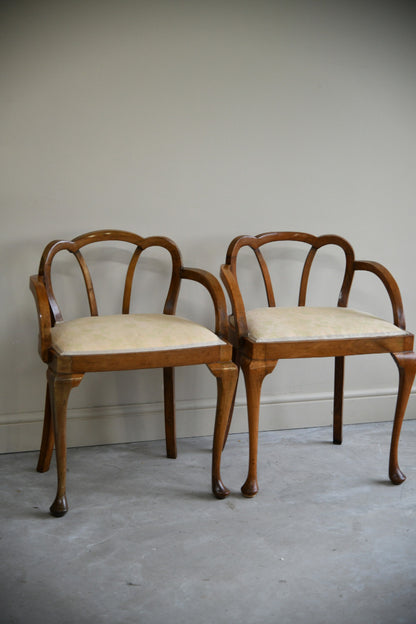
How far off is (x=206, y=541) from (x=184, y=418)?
2.86 ft

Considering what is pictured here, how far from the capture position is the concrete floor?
1346 millimetres

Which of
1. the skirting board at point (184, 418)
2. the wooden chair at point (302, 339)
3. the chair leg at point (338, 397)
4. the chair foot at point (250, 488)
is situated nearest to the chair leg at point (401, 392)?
the wooden chair at point (302, 339)

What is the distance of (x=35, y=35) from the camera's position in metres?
2.16

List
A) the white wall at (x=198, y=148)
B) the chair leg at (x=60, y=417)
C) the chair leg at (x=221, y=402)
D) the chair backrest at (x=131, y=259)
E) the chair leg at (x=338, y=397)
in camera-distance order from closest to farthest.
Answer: the chair leg at (x=60, y=417) < the chair leg at (x=221, y=402) < the chair backrest at (x=131, y=259) < the white wall at (x=198, y=148) < the chair leg at (x=338, y=397)

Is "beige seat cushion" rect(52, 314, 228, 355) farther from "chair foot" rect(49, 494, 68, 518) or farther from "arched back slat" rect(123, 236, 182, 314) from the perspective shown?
"chair foot" rect(49, 494, 68, 518)

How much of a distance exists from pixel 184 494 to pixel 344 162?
1.54 metres

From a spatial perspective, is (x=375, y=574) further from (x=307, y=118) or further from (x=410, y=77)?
(x=410, y=77)

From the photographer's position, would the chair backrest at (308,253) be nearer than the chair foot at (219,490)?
No

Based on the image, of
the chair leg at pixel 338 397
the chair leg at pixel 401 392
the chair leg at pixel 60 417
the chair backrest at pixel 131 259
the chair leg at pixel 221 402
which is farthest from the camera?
the chair leg at pixel 338 397

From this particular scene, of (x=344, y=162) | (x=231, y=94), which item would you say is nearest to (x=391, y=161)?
(x=344, y=162)

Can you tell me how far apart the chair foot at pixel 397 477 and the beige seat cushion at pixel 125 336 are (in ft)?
2.51

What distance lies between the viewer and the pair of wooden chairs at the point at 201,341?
1.74 m

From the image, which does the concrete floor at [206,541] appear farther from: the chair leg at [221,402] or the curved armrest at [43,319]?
the curved armrest at [43,319]

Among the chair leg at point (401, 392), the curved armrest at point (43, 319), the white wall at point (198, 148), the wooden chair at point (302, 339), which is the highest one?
the white wall at point (198, 148)
